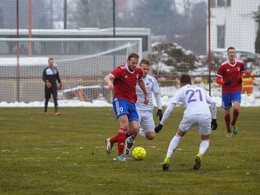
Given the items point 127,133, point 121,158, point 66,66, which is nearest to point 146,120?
point 127,133

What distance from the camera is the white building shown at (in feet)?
90.2

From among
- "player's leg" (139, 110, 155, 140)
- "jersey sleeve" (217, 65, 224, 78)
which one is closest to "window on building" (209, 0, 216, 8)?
"jersey sleeve" (217, 65, 224, 78)

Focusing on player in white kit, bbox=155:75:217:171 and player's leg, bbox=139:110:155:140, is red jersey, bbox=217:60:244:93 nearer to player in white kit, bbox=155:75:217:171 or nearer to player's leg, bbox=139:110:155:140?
player's leg, bbox=139:110:155:140

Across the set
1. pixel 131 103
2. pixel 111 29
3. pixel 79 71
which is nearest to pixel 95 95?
pixel 79 71

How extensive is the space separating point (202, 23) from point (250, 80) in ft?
14.4

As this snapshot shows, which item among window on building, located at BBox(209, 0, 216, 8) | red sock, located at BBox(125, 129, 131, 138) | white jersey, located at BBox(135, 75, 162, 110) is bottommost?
red sock, located at BBox(125, 129, 131, 138)

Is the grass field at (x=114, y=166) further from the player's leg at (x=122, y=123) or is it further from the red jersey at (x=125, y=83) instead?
the red jersey at (x=125, y=83)

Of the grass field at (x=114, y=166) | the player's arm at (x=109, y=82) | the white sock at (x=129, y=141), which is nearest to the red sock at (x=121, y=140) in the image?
the grass field at (x=114, y=166)

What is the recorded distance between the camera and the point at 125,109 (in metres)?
9.12

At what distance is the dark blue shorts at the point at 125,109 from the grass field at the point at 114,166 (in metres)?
0.81

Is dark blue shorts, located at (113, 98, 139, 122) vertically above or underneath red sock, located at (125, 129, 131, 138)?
above

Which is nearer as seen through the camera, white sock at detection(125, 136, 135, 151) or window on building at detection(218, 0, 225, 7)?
white sock at detection(125, 136, 135, 151)

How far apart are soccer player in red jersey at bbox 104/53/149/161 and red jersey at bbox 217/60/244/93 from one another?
16.0 feet

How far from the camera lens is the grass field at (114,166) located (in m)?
6.38
